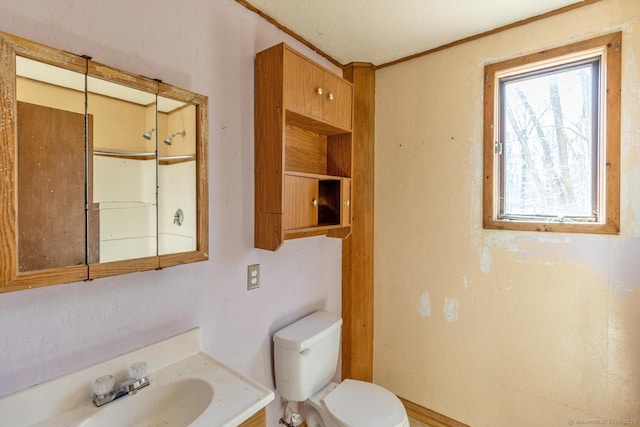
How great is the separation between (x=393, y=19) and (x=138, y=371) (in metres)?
1.83

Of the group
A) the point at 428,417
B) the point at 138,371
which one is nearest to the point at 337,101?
the point at 138,371

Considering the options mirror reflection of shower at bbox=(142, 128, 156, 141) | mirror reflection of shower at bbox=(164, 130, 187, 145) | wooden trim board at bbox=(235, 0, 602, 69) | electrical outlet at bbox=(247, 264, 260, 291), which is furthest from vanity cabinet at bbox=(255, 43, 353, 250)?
mirror reflection of shower at bbox=(142, 128, 156, 141)

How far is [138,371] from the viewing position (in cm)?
97

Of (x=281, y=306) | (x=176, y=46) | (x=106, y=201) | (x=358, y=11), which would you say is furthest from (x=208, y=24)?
(x=281, y=306)

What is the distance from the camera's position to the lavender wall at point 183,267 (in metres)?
0.84

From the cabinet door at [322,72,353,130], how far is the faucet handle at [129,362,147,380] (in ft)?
4.18

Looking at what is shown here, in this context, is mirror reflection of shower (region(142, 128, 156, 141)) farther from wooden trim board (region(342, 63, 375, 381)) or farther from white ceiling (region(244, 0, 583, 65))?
wooden trim board (region(342, 63, 375, 381))

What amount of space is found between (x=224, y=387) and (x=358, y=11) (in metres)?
1.66

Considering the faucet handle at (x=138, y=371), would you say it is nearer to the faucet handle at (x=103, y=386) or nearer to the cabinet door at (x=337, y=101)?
the faucet handle at (x=103, y=386)

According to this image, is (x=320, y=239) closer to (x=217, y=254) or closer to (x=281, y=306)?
(x=281, y=306)

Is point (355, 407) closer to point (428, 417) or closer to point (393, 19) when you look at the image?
point (428, 417)

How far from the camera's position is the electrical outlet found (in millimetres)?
1393

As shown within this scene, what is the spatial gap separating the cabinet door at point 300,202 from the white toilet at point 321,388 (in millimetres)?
552

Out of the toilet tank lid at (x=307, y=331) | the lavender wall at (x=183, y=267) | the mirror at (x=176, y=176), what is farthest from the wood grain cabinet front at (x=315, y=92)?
the toilet tank lid at (x=307, y=331)
